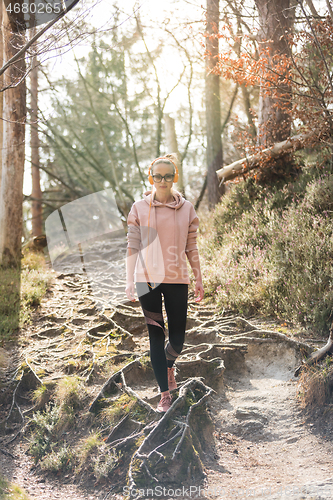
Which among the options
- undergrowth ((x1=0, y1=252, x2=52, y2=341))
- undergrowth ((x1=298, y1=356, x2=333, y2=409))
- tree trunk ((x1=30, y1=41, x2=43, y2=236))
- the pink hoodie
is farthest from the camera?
tree trunk ((x1=30, y1=41, x2=43, y2=236))

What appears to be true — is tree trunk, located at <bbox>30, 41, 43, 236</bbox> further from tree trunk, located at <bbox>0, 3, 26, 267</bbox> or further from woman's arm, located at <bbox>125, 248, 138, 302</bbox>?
woman's arm, located at <bbox>125, 248, 138, 302</bbox>

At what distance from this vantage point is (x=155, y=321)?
3.30 meters

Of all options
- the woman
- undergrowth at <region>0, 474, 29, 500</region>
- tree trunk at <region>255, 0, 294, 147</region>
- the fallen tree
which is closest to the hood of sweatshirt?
the woman

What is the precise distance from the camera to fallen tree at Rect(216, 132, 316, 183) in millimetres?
7675

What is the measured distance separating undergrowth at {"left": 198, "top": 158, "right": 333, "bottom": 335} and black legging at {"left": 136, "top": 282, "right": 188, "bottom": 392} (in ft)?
7.87

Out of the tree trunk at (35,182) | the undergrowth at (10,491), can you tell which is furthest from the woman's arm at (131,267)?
the tree trunk at (35,182)

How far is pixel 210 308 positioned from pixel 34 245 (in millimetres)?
8811

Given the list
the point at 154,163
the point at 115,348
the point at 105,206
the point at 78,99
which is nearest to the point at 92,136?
the point at 78,99

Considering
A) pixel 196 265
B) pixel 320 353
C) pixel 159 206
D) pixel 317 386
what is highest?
pixel 159 206

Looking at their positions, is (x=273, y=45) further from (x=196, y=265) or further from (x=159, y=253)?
(x=159, y=253)

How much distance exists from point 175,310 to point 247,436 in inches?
58.8

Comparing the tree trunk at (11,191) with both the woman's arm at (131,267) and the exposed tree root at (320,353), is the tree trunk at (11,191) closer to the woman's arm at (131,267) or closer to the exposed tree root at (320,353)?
the woman's arm at (131,267)

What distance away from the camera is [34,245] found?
13.5 meters

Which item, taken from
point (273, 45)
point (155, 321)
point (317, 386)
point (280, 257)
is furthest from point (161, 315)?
point (273, 45)
